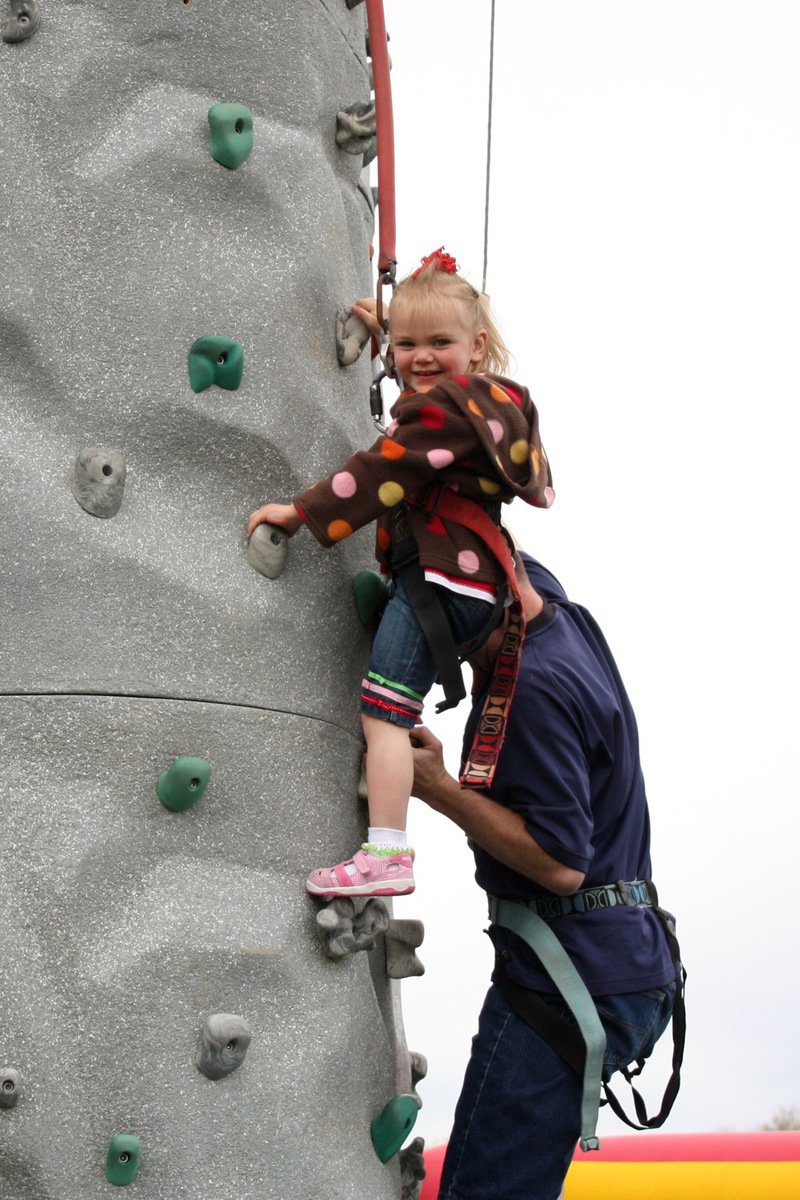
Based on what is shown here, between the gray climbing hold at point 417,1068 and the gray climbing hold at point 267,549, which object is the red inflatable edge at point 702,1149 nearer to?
the gray climbing hold at point 417,1068

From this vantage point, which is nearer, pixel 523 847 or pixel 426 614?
pixel 426 614

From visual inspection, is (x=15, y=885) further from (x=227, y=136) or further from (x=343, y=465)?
(x=227, y=136)

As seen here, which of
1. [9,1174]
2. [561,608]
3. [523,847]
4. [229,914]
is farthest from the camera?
[561,608]

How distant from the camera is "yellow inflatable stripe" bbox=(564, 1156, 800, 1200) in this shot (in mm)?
4312

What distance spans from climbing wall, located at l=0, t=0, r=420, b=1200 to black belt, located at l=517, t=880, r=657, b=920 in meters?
0.30

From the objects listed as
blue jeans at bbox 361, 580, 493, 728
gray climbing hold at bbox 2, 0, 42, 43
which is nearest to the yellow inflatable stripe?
blue jeans at bbox 361, 580, 493, 728

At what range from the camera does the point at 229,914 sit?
265 cm

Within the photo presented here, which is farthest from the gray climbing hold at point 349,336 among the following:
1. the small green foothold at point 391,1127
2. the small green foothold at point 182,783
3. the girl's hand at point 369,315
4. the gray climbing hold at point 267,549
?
the small green foothold at point 391,1127

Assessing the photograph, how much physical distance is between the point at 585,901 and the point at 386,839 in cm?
55

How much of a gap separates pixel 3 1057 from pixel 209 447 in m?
0.97

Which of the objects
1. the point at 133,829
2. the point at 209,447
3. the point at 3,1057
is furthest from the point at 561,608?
the point at 3,1057

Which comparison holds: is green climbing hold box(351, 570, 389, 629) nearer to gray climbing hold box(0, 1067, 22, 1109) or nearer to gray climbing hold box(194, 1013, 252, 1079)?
gray climbing hold box(194, 1013, 252, 1079)

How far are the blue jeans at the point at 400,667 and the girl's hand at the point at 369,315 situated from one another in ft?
1.51

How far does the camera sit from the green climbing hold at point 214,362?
2.78m
